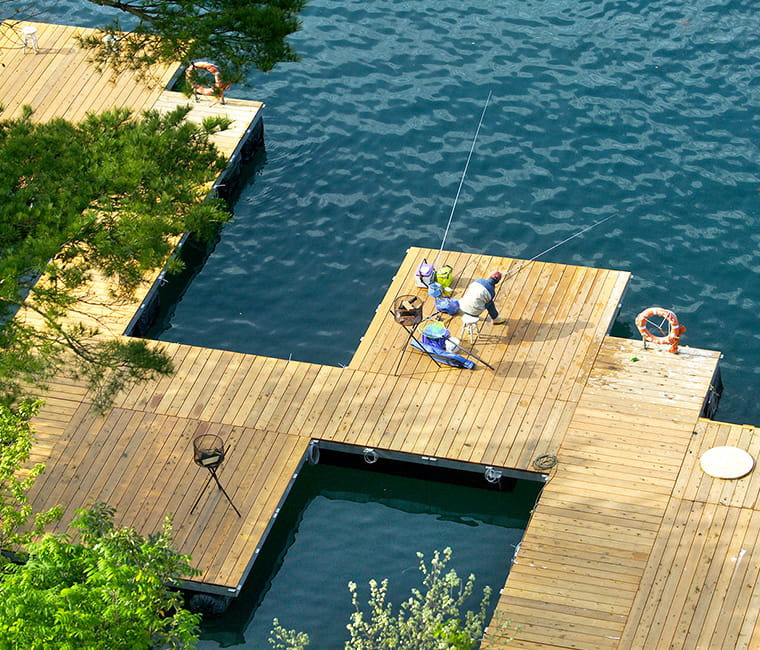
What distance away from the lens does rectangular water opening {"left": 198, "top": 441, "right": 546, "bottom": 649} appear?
25531 mm

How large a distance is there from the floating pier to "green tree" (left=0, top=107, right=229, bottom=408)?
5148 mm

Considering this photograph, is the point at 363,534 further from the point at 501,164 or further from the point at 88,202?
the point at 501,164

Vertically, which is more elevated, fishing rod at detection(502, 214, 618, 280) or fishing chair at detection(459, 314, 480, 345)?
fishing rod at detection(502, 214, 618, 280)

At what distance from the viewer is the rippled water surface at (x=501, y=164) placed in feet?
104

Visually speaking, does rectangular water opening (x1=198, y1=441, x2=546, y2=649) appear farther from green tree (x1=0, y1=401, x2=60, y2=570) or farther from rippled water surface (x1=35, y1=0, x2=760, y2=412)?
green tree (x1=0, y1=401, x2=60, y2=570)

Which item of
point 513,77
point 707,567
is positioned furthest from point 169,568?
point 513,77

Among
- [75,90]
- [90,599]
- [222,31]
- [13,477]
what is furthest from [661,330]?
[75,90]

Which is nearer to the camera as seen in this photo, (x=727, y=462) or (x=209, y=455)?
(x=209, y=455)

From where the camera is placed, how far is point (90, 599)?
742 inches

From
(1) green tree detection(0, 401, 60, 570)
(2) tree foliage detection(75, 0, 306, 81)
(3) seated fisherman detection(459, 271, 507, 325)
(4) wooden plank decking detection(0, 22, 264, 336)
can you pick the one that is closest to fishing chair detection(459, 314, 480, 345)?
(3) seated fisherman detection(459, 271, 507, 325)

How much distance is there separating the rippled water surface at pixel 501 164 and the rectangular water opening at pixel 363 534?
11.7 ft

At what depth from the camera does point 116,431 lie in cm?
2789

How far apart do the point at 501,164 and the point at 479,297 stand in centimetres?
737

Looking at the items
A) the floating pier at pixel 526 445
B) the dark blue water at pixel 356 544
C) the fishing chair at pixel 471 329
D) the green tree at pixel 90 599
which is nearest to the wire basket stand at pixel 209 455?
the floating pier at pixel 526 445
